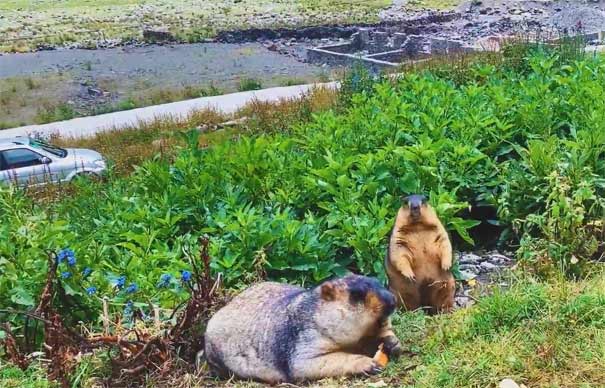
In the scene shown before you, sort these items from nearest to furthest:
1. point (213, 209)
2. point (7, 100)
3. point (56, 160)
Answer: point (213, 209) < point (56, 160) < point (7, 100)

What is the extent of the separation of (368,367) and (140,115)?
2225 centimetres

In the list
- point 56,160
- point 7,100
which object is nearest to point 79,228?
point 56,160

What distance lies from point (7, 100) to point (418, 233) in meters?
32.4

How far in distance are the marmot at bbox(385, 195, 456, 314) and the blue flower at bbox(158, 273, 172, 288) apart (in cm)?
147

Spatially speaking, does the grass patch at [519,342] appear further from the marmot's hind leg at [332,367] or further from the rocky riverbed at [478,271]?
the rocky riverbed at [478,271]

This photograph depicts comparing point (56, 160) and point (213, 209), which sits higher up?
point (213, 209)

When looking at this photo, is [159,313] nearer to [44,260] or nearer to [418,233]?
[44,260]

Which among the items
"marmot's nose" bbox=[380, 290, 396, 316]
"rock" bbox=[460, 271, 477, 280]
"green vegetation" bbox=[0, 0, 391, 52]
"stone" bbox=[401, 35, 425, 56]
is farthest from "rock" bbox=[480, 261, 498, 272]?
"green vegetation" bbox=[0, 0, 391, 52]

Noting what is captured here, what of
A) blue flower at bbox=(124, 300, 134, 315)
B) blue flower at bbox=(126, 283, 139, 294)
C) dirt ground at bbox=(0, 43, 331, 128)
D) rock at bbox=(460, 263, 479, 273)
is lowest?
dirt ground at bbox=(0, 43, 331, 128)

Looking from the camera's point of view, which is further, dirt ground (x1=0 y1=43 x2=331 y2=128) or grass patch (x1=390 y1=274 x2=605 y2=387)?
dirt ground (x1=0 y1=43 x2=331 y2=128)

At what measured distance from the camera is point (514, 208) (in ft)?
22.3

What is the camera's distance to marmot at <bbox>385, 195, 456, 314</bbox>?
212 inches

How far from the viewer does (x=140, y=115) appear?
25578mm

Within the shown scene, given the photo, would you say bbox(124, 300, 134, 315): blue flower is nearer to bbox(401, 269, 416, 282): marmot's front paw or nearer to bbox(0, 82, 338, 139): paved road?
bbox(401, 269, 416, 282): marmot's front paw
